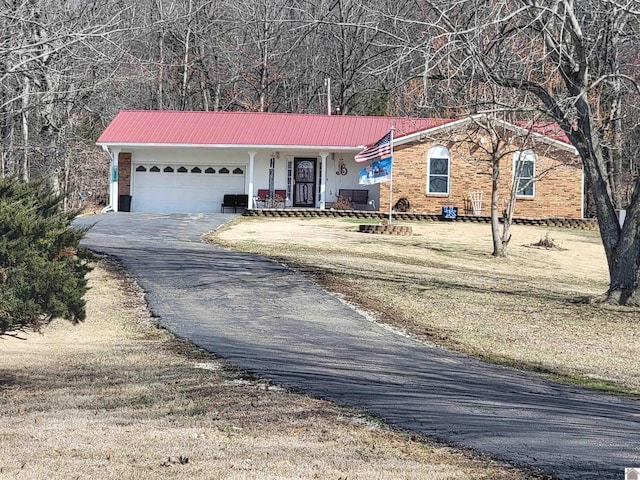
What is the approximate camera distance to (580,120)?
1498 centimetres

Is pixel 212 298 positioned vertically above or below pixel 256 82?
below

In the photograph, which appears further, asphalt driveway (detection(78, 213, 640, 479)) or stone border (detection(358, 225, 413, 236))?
stone border (detection(358, 225, 413, 236))

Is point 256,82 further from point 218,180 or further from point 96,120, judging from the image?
point 218,180

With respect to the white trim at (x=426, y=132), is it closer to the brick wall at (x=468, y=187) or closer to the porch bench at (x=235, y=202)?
the brick wall at (x=468, y=187)

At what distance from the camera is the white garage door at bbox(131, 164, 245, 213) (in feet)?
117

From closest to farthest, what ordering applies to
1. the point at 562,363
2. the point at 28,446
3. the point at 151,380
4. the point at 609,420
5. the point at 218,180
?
1. the point at 28,446
2. the point at 609,420
3. the point at 151,380
4. the point at 562,363
5. the point at 218,180

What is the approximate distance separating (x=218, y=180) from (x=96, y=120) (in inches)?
413

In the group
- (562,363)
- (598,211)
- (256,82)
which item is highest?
(256,82)

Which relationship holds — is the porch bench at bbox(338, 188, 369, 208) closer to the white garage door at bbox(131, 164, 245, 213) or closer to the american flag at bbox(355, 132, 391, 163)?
the white garage door at bbox(131, 164, 245, 213)

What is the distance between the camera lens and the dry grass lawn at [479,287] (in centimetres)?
1152

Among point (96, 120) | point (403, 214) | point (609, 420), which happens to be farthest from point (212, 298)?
point (96, 120)

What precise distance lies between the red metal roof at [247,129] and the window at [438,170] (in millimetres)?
1437

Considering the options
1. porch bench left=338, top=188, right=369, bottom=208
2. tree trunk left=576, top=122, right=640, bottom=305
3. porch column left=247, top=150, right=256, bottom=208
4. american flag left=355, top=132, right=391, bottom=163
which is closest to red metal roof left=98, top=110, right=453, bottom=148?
porch column left=247, top=150, right=256, bottom=208

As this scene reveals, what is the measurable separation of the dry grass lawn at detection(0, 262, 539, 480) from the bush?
67 centimetres
